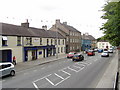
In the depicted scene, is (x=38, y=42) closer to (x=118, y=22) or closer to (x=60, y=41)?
(x=60, y=41)

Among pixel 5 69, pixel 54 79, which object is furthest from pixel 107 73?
pixel 5 69

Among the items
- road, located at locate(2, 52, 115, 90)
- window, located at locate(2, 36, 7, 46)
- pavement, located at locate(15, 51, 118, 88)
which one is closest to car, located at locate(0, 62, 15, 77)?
road, located at locate(2, 52, 115, 90)

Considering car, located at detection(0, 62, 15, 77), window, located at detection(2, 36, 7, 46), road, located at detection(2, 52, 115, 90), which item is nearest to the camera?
road, located at detection(2, 52, 115, 90)

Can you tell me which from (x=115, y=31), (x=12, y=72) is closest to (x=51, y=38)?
(x=12, y=72)

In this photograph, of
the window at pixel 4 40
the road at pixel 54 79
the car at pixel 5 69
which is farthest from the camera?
the window at pixel 4 40

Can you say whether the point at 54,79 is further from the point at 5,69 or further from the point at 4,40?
the point at 4,40

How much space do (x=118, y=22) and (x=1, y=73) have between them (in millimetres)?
11391

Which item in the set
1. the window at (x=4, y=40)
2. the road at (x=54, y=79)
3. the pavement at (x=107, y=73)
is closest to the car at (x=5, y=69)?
the road at (x=54, y=79)

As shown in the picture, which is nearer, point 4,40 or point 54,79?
point 54,79

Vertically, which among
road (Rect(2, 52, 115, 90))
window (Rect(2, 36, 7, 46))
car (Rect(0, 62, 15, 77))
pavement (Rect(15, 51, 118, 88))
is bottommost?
road (Rect(2, 52, 115, 90))

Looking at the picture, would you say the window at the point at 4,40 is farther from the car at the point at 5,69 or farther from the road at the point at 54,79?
the car at the point at 5,69

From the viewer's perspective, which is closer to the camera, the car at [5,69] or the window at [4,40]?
the car at [5,69]

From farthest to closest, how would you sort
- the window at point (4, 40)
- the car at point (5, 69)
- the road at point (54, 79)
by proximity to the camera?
the window at point (4, 40) → the car at point (5, 69) → the road at point (54, 79)

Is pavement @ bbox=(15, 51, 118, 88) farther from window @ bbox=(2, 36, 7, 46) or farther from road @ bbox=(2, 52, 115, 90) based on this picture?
window @ bbox=(2, 36, 7, 46)
